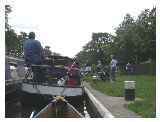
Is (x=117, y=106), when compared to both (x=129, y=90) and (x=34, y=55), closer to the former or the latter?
(x=129, y=90)

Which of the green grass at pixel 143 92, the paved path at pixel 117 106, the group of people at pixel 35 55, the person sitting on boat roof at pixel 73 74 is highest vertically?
the group of people at pixel 35 55

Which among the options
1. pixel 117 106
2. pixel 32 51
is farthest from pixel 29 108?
pixel 117 106

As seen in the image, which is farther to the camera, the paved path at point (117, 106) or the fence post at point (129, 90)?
the fence post at point (129, 90)

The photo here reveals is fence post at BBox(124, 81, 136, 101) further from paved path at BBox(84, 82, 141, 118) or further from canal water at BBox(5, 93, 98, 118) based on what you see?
canal water at BBox(5, 93, 98, 118)

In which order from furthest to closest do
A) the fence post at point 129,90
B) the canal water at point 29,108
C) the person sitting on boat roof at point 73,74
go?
the person sitting on boat roof at point 73,74, the canal water at point 29,108, the fence post at point 129,90

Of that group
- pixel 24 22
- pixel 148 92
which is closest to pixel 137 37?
pixel 148 92

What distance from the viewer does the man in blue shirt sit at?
1158 centimetres

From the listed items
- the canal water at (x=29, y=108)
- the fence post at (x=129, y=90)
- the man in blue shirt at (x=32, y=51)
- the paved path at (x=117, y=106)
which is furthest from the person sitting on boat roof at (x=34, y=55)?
the fence post at (x=129, y=90)

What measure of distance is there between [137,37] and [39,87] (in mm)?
7323

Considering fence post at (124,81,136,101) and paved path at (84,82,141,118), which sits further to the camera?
fence post at (124,81,136,101)

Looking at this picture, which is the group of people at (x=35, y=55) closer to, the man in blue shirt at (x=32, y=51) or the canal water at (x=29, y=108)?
the man in blue shirt at (x=32, y=51)

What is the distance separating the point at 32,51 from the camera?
38.5ft

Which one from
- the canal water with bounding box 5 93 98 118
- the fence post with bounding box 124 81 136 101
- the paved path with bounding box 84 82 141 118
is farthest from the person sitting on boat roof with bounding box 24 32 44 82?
the fence post with bounding box 124 81 136 101

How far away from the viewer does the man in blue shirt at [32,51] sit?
38.0 feet
